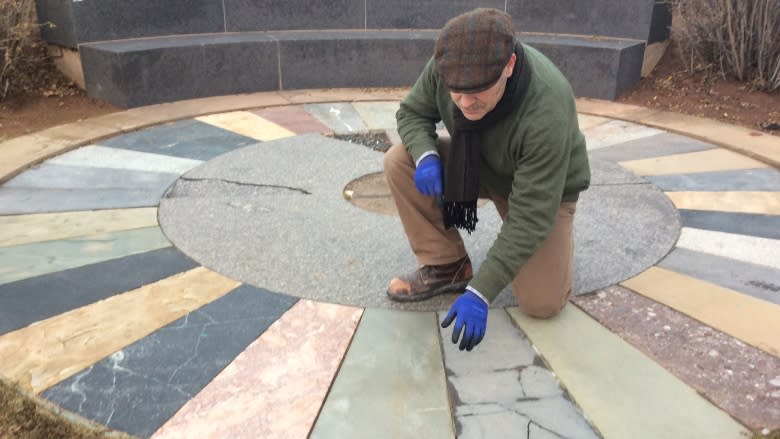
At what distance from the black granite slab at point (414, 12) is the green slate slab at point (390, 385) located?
4929 mm

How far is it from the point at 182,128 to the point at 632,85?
4.06m

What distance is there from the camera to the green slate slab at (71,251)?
2.68 m

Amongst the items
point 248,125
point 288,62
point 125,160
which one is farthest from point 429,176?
point 288,62

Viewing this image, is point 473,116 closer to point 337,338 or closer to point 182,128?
point 337,338

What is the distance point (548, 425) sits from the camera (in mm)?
1837

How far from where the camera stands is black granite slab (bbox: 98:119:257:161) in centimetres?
423

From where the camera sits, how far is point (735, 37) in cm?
541

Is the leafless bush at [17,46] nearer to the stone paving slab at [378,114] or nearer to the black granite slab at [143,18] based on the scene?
the black granite slab at [143,18]

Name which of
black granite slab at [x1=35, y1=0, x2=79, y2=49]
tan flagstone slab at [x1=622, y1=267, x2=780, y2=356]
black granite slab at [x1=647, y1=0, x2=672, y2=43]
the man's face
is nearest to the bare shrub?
black granite slab at [x1=647, y1=0, x2=672, y2=43]

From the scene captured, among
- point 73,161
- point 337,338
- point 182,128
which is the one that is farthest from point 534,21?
point 337,338

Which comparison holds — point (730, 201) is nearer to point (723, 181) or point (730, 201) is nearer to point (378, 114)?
point (723, 181)

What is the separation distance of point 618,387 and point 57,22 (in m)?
5.45

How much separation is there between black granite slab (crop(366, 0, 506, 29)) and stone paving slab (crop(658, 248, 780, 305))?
446cm

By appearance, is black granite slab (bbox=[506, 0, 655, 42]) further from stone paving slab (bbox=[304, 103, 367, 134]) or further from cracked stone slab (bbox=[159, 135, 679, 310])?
cracked stone slab (bbox=[159, 135, 679, 310])
